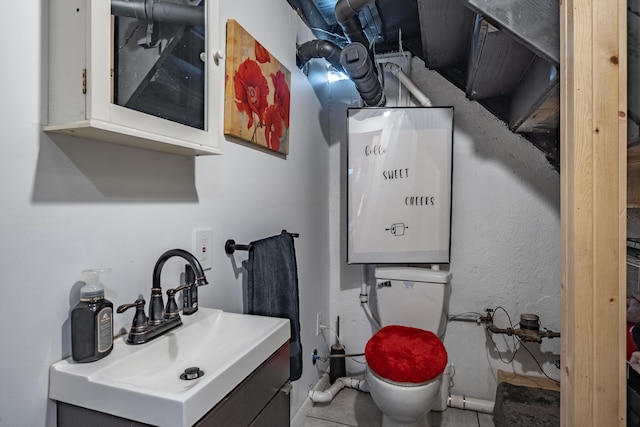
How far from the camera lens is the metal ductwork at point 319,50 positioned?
1.80 metres

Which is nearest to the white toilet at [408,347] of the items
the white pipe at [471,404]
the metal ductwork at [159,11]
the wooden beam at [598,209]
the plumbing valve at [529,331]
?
the white pipe at [471,404]

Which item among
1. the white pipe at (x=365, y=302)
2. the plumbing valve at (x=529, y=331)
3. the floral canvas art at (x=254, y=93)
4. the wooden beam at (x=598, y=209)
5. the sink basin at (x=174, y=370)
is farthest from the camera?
the white pipe at (x=365, y=302)

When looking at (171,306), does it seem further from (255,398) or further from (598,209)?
(598,209)

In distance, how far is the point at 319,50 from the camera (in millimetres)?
1812

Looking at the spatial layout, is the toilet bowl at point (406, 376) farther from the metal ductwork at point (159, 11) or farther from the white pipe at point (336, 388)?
the metal ductwork at point (159, 11)

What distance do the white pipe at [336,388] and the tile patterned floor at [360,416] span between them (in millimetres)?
60

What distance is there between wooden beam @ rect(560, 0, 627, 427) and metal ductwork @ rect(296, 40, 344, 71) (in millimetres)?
1083

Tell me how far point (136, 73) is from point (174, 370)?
29.0 inches

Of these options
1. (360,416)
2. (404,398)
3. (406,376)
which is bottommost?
(360,416)

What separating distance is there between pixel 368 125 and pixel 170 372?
5.70ft

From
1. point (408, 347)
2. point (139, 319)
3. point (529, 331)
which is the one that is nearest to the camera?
point (139, 319)

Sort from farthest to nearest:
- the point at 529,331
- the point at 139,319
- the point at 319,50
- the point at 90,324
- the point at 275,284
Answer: the point at 529,331
the point at 319,50
the point at 275,284
the point at 139,319
the point at 90,324

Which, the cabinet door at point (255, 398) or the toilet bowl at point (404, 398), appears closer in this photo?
the cabinet door at point (255, 398)

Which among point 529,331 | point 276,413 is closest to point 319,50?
point 276,413
